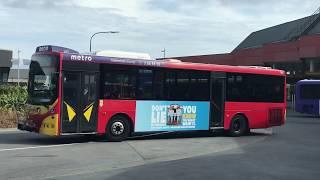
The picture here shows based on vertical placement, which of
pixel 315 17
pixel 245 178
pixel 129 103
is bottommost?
pixel 245 178

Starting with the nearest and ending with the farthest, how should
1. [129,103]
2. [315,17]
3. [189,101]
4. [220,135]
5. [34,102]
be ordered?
[34,102] < [129,103] < [189,101] < [220,135] < [315,17]

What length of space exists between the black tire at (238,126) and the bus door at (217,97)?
24.3 inches

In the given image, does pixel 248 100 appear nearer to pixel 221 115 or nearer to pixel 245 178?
pixel 221 115

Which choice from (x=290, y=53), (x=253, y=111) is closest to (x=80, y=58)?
(x=253, y=111)

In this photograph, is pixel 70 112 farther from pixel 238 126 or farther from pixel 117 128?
pixel 238 126

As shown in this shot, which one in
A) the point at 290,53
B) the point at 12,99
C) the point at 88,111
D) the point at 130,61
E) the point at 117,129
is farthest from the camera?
the point at 290,53

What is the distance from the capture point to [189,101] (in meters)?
21.1

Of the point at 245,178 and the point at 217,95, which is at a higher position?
the point at 217,95

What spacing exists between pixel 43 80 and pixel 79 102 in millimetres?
1279

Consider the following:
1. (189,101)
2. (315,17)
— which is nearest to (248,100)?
(189,101)

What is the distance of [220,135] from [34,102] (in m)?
A: 7.92

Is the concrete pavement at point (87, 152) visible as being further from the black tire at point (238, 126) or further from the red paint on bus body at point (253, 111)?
the red paint on bus body at point (253, 111)

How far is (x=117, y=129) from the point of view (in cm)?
1905

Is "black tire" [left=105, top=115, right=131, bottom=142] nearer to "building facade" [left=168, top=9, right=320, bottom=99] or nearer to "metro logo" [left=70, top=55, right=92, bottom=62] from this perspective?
"metro logo" [left=70, top=55, right=92, bottom=62]
